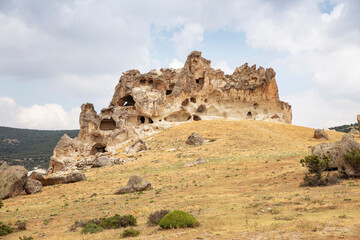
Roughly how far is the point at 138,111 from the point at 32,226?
43366 millimetres

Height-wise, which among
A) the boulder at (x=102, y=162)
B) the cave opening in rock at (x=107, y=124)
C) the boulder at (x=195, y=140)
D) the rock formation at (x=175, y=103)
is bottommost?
the boulder at (x=102, y=162)

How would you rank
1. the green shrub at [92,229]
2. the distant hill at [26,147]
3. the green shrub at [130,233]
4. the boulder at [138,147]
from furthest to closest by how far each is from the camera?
the distant hill at [26,147], the boulder at [138,147], the green shrub at [92,229], the green shrub at [130,233]

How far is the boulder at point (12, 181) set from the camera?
21.7m

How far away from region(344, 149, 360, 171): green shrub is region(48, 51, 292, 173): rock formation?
38094 millimetres

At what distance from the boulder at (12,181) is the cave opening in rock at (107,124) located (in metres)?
34.2

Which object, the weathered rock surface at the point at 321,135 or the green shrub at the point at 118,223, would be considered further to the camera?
the weathered rock surface at the point at 321,135

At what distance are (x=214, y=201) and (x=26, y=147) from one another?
107298mm

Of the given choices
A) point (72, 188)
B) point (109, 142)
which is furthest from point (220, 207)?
point (109, 142)

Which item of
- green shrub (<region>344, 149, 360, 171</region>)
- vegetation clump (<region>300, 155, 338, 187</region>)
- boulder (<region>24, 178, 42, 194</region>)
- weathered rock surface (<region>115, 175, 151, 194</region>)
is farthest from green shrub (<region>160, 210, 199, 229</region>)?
boulder (<region>24, 178, 42, 194</region>)

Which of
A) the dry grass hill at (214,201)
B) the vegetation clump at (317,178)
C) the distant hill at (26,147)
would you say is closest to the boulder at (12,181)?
the dry grass hill at (214,201)

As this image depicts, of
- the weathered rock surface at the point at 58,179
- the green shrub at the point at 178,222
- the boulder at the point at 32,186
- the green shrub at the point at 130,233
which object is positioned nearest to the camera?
the green shrub at the point at 130,233

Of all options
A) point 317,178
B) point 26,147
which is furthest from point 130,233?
point 26,147

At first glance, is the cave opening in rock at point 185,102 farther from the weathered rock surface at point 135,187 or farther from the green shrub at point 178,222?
the green shrub at point 178,222

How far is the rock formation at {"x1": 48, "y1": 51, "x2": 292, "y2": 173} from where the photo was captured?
5359 centimetres
